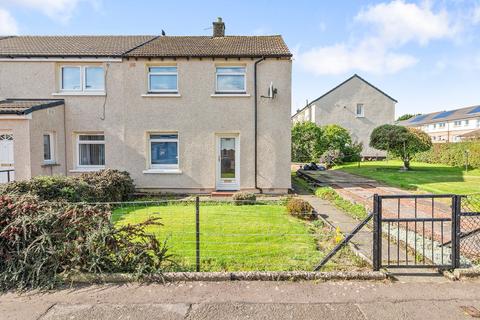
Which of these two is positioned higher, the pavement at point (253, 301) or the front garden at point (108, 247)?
the front garden at point (108, 247)

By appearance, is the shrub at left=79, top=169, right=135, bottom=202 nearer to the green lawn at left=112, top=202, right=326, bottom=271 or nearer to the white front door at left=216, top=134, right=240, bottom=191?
the green lawn at left=112, top=202, right=326, bottom=271

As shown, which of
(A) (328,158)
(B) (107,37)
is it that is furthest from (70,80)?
(A) (328,158)

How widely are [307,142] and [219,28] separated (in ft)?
48.7

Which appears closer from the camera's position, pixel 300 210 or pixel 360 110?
pixel 300 210

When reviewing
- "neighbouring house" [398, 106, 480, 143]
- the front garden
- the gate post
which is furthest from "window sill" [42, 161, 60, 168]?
"neighbouring house" [398, 106, 480, 143]

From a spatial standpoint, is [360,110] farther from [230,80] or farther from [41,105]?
[41,105]

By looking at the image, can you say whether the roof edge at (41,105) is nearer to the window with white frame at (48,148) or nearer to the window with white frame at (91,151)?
the window with white frame at (48,148)

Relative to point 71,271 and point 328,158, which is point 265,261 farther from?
point 328,158

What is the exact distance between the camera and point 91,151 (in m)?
13.8

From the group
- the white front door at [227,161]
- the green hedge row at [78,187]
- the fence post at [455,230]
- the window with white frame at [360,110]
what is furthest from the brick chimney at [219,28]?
the window with white frame at [360,110]

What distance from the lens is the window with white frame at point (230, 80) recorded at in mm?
13172

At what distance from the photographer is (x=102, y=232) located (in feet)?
15.5

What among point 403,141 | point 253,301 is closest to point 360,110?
point 403,141

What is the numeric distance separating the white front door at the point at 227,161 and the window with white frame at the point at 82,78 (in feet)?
19.2
